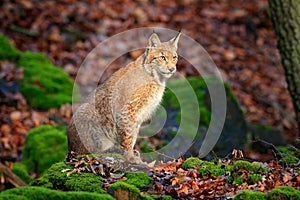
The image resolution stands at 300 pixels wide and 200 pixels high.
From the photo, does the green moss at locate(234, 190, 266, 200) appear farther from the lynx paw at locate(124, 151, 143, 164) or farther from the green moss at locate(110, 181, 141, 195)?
the lynx paw at locate(124, 151, 143, 164)

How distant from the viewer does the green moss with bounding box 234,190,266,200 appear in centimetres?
479

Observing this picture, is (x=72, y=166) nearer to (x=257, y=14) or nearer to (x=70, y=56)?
(x=70, y=56)

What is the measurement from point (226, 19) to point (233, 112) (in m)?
6.95

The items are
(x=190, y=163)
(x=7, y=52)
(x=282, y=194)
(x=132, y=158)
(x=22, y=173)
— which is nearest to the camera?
(x=282, y=194)

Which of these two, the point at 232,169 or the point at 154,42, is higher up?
the point at 154,42

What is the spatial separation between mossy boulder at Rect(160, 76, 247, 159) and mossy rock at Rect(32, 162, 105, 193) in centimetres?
368

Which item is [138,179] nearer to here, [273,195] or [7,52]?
[273,195]

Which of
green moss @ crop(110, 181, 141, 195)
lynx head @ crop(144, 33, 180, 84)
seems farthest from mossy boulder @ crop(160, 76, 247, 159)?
green moss @ crop(110, 181, 141, 195)

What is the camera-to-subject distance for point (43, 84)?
1116cm

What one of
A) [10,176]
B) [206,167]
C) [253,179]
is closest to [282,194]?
[253,179]

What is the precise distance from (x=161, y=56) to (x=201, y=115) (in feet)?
12.3

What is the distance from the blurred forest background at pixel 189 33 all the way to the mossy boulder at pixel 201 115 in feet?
8.50

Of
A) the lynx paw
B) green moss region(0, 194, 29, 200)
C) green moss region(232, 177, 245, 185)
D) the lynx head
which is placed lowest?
green moss region(232, 177, 245, 185)

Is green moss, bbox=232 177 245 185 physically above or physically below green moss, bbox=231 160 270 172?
below
